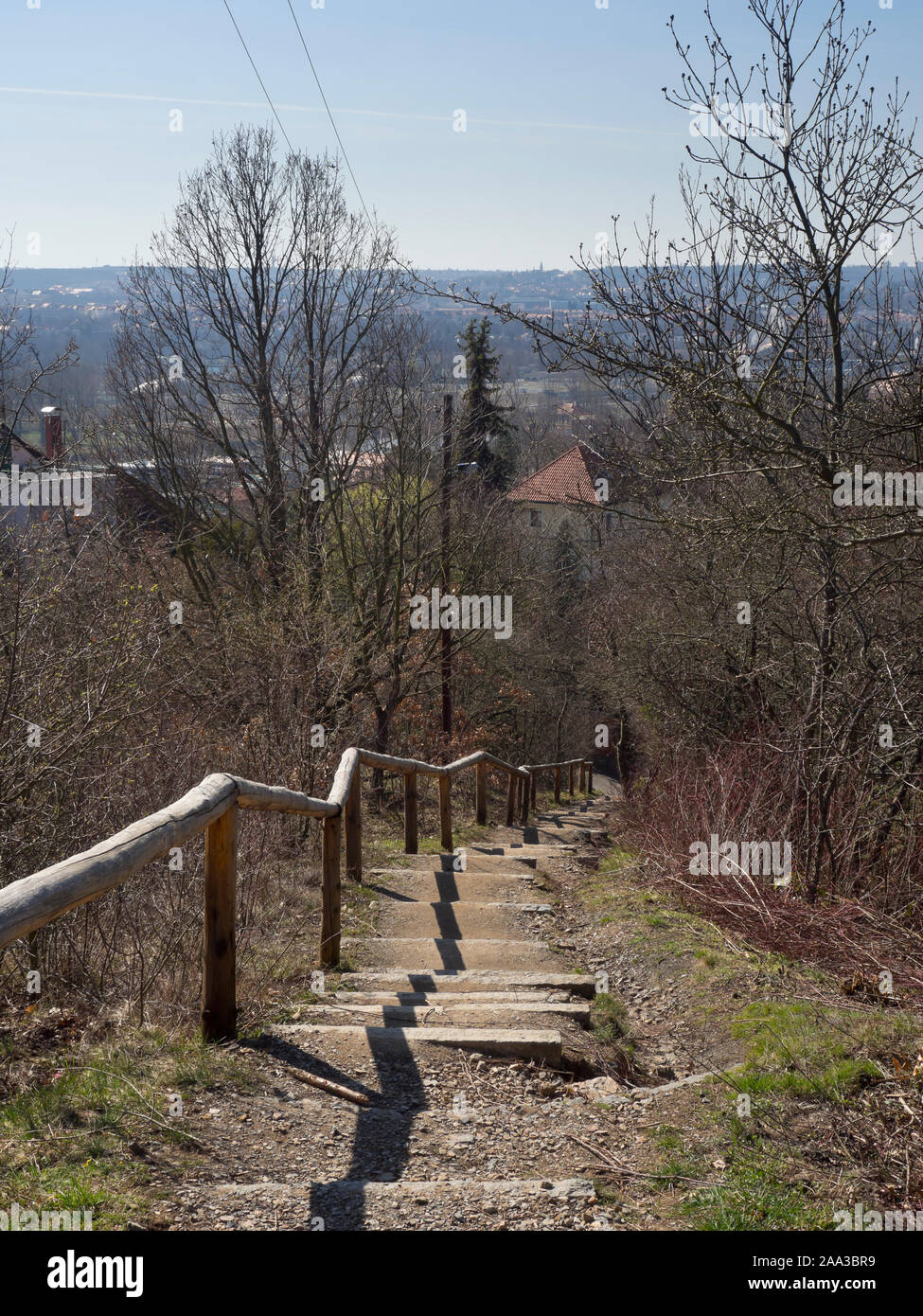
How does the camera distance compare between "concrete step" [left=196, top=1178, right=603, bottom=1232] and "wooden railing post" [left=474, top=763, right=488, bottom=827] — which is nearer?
"concrete step" [left=196, top=1178, right=603, bottom=1232]

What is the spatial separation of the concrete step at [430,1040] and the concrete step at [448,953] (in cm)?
149

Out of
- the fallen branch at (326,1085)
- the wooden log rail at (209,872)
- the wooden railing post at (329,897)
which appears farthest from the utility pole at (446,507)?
the fallen branch at (326,1085)

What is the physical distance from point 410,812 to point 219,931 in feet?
19.2

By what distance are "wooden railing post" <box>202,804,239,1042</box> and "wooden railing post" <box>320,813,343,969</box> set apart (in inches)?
58.8

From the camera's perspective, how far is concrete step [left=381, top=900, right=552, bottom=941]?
6.91 m

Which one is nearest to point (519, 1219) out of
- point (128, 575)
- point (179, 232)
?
point (128, 575)

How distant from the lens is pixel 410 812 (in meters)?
9.77

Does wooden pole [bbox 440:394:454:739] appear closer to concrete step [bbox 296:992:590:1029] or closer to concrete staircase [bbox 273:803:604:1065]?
concrete staircase [bbox 273:803:604:1065]

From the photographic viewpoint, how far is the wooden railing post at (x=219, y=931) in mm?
3928

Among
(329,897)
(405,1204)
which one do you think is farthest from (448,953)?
(405,1204)

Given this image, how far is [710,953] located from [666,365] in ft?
10.5

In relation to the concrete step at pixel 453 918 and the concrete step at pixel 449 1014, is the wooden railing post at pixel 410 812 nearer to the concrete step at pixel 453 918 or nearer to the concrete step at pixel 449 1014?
the concrete step at pixel 453 918

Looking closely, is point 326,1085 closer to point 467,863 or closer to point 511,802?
point 467,863

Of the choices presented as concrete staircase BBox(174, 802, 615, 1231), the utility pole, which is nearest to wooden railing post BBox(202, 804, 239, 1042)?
concrete staircase BBox(174, 802, 615, 1231)
